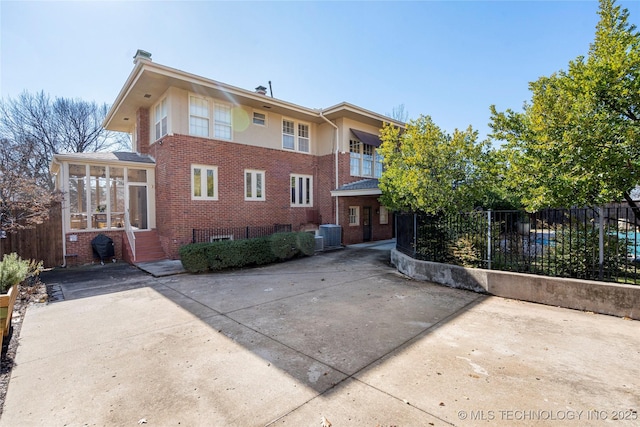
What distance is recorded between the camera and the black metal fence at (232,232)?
36.4 feet

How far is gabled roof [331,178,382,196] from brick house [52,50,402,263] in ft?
0.17

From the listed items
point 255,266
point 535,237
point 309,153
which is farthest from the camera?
point 309,153

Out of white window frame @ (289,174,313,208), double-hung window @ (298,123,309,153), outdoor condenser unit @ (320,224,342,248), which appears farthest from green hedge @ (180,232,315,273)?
double-hung window @ (298,123,309,153)

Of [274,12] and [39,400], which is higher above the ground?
[274,12]

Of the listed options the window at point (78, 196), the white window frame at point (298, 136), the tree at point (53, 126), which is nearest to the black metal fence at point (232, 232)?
the white window frame at point (298, 136)

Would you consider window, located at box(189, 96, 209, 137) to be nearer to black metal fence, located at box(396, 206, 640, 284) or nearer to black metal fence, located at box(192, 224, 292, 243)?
black metal fence, located at box(192, 224, 292, 243)

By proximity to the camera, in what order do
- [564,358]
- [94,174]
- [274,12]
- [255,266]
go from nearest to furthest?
[564,358] → [274,12] → [255,266] → [94,174]

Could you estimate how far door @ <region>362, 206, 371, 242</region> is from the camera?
1582 centimetres

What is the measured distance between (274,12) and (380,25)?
367 centimetres

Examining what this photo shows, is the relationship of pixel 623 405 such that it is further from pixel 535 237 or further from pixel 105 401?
pixel 105 401

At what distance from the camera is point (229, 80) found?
11.4 metres

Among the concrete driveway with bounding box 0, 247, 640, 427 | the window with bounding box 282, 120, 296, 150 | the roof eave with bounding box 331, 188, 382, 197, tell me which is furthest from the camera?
the window with bounding box 282, 120, 296, 150

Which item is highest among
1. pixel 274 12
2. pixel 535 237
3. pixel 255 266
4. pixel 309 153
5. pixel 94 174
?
pixel 274 12

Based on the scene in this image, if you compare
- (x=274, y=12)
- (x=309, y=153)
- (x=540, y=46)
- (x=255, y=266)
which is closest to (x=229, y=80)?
(x=274, y=12)
